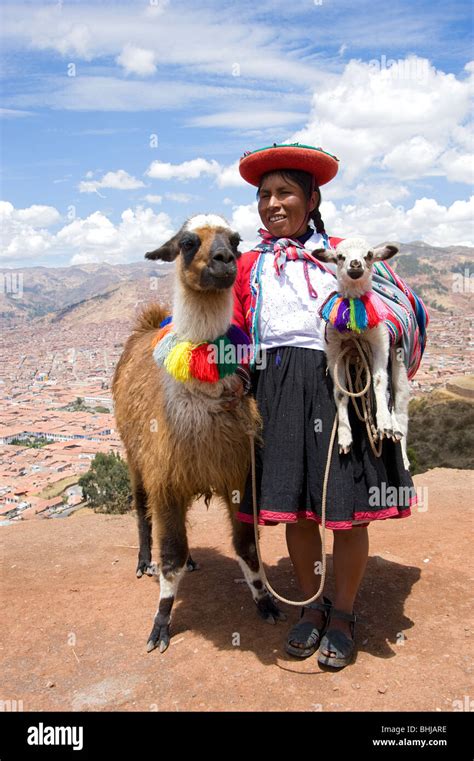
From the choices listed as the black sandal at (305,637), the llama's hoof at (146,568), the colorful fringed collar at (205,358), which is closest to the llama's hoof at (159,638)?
the black sandal at (305,637)

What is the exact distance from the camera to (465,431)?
18516 millimetres

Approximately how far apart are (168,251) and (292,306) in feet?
2.58

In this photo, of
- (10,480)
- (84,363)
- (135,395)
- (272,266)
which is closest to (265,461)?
(272,266)

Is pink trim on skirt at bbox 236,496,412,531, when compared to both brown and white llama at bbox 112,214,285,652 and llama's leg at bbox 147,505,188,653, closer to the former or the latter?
brown and white llama at bbox 112,214,285,652

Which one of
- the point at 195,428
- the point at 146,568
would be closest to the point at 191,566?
the point at 146,568

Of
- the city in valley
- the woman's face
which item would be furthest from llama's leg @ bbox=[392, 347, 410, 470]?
the city in valley

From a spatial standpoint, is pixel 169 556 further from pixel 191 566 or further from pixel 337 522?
pixel 191 566

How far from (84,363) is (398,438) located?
3650 inches

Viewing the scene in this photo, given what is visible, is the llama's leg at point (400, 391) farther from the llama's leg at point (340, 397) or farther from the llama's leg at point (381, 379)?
the llama's leg at point (340, 397)

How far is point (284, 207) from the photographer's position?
313 cm

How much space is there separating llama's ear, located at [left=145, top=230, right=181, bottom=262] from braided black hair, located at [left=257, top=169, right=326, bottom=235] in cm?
59

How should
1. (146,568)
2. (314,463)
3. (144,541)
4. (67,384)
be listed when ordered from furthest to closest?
(67,384) → (144,541) → (146,568) → (314,463)

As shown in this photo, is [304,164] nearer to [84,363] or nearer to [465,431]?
[465,431]

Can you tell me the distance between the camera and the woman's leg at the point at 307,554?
3.27m
